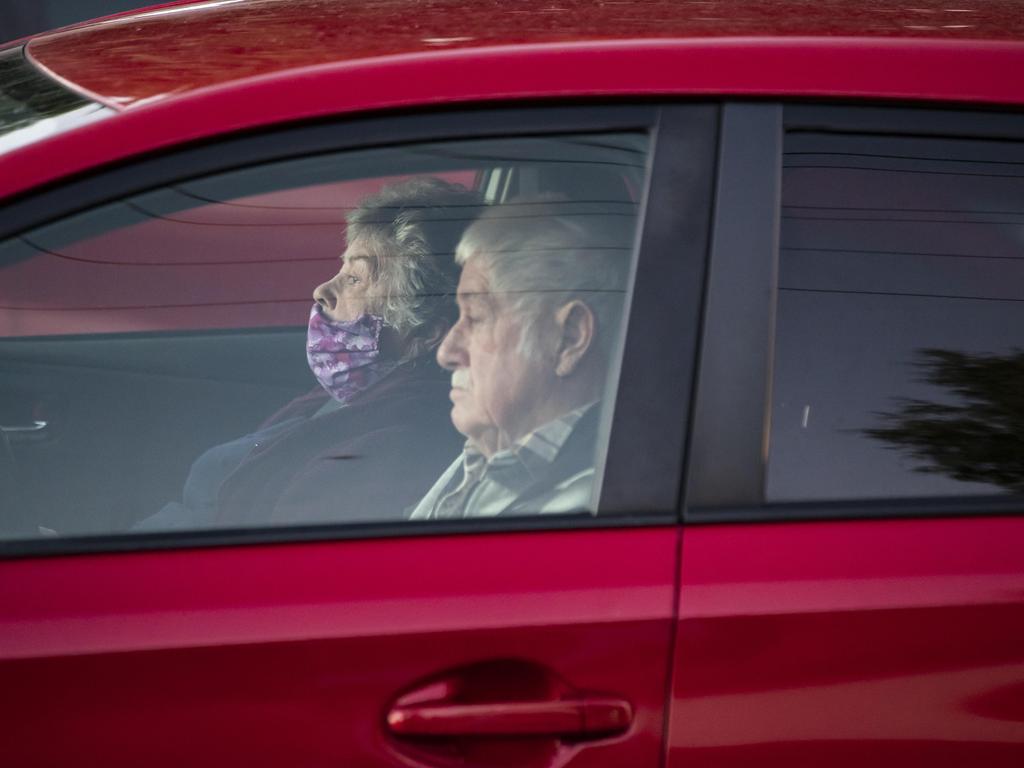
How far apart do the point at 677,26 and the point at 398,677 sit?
882 mm

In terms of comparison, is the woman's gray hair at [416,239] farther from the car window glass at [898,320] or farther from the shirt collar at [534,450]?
the car window glass at [898,320]

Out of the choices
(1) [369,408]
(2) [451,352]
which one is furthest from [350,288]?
(2) [451,352]

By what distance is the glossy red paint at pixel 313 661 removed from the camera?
4.41ft

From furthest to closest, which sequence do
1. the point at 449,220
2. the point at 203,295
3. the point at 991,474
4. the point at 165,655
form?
1. the point at 203,295
2. the point at 449,220
3. the point at 991,474
4. the point at 165,655

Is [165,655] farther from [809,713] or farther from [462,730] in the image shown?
[809,713]

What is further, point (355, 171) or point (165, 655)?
point (355, 171)

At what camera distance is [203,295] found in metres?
2.03

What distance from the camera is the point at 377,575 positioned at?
1.39 m

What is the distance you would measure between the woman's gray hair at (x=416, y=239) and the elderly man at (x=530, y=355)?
0.02 m

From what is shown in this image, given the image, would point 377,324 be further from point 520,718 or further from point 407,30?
point 520,718

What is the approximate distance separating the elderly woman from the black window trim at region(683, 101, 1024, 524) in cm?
34

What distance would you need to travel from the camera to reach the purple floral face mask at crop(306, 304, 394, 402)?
2.06m

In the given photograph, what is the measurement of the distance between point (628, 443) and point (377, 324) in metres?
0.74

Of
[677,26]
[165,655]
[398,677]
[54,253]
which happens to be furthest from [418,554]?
[677,26]
